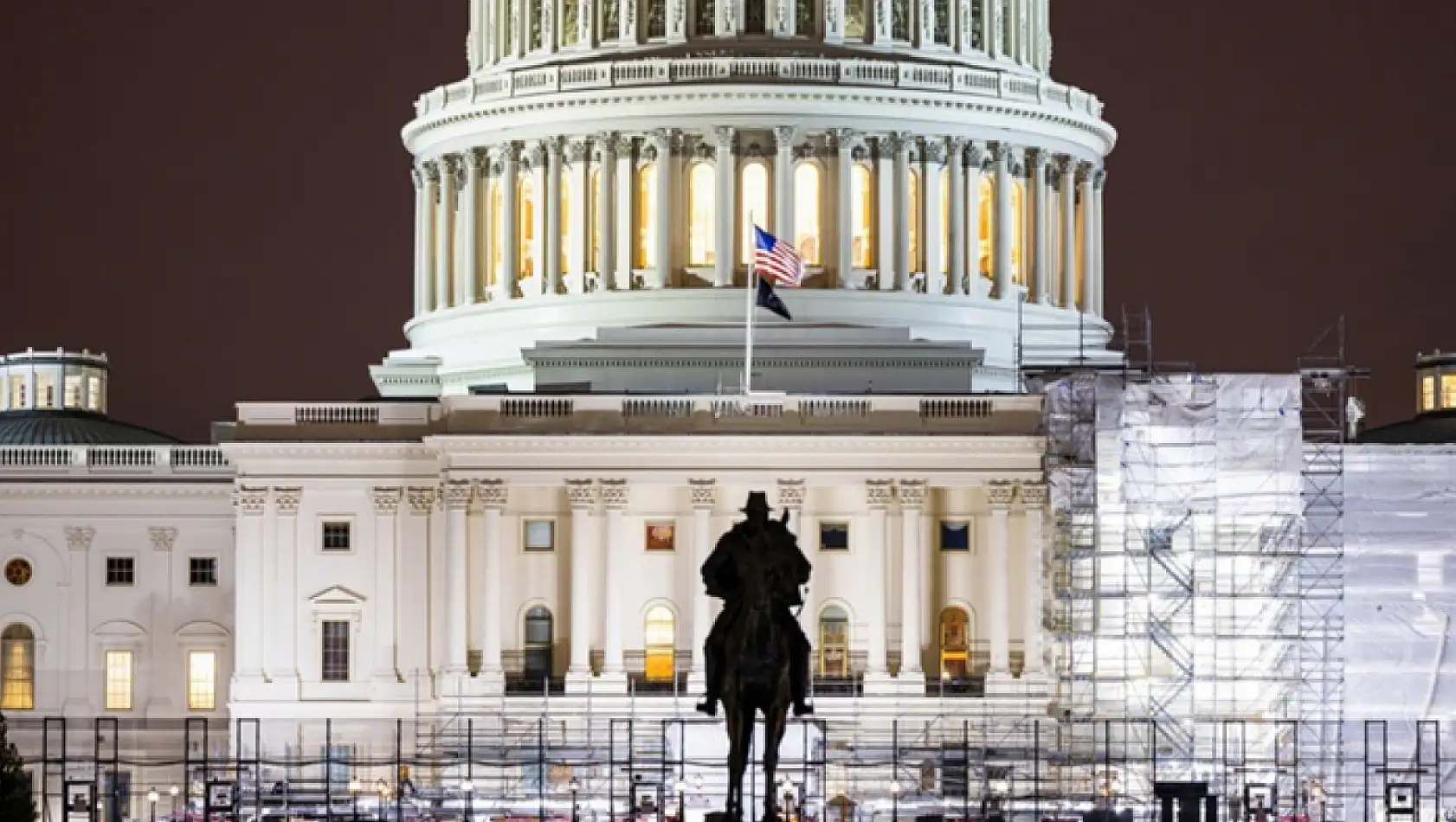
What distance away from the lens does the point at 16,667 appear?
14088 cm

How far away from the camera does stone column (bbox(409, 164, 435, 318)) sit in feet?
505

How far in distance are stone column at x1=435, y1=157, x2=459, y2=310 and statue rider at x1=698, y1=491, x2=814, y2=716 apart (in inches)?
2910

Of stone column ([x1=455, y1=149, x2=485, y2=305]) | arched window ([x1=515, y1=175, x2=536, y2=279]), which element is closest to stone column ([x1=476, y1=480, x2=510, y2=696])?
arched window ([x1=515, y1=175, x2=536, y2=279])

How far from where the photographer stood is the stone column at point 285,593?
442 ft

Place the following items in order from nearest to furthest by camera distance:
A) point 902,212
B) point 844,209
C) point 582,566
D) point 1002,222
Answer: point 582,566 → point 844,209 → point 902,212 → point 1002,222

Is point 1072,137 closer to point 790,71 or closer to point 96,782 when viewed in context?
point 790,71

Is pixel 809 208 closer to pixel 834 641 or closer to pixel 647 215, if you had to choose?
pixel 647 215

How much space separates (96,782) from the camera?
10994 cm

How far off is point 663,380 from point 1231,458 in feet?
70.8

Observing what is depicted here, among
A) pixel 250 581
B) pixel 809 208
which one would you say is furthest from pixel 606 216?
pixel 250 581

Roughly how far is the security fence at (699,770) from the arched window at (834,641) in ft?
11.5

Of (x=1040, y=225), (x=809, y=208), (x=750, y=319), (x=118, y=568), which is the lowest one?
(x=118, y=568)

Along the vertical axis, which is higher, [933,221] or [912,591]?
[933,221]

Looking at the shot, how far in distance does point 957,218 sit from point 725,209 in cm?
693
